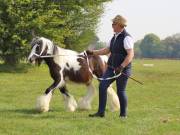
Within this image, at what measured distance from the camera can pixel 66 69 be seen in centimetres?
1444

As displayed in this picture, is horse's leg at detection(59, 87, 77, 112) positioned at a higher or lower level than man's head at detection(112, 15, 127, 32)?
lower

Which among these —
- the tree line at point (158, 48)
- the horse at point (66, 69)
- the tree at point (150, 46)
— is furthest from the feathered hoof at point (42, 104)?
the tree at point (150, 46)

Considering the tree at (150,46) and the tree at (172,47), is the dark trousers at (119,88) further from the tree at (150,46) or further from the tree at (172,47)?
the tree at (150,46)

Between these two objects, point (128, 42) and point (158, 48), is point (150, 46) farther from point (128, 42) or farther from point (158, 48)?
point (128, 42)

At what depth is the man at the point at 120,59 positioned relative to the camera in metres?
12.1

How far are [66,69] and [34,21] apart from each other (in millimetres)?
23398

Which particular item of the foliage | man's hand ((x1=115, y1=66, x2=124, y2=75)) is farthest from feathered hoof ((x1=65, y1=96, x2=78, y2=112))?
the foliage

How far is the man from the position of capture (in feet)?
39.7

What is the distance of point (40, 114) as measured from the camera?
13.4 m

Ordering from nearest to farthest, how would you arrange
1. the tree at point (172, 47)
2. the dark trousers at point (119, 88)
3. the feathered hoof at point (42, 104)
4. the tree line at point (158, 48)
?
the dark trousers at point (119, 88)
the feathered hoof at point (42, 104)
the tree at point (172, 47)
the tree line at point (158, 48)

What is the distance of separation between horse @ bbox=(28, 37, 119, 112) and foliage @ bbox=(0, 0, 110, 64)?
65.6ft

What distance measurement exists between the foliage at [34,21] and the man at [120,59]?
22.5 metres

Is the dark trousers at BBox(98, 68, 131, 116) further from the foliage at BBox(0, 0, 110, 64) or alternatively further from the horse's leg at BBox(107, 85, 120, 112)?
the foliage at BBox(0, 0, 110, 64)

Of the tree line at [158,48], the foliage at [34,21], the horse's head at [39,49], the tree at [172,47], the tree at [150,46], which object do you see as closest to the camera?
the horse's head at [39,49]
